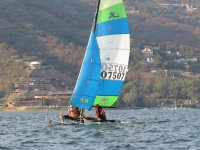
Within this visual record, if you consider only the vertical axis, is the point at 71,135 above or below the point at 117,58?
below

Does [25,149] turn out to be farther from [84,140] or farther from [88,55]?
[88,55]

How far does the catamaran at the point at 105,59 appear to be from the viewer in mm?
73000

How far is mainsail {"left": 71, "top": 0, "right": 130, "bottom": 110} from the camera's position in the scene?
240 ft

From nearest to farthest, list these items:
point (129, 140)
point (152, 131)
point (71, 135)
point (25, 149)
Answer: point (25, 149)
point (129, 140)
point (71, 135)
point (152, 131)

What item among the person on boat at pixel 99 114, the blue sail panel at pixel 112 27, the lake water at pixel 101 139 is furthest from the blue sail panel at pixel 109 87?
the blue sail panel at pixel 112 27

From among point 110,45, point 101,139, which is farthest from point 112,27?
point 101,139

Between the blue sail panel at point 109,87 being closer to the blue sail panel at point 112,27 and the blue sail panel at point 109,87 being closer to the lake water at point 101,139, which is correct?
the lake water at point 101,139

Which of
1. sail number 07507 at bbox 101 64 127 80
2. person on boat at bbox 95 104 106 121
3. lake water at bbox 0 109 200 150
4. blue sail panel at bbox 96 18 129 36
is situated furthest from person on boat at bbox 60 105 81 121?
blue sail panel at bbox 96 18 129 36

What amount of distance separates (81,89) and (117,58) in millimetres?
4738

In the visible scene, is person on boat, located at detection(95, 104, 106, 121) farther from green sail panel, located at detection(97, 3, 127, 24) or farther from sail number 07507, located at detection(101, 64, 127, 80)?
green sail panel, located at detection(97, 3, 127, 24)

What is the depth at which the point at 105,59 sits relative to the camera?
2911 inches

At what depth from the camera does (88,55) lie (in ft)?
241

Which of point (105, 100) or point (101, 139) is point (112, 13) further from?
point (101, 139)

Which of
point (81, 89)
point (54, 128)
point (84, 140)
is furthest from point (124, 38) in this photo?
point (84, 140)
